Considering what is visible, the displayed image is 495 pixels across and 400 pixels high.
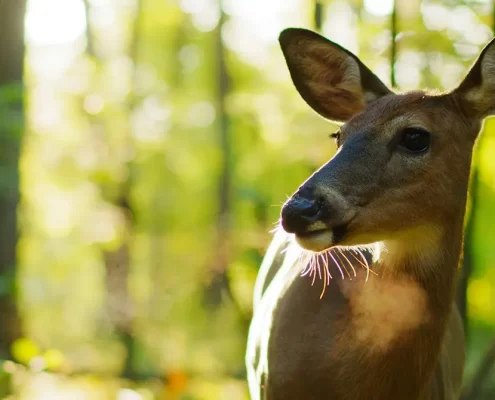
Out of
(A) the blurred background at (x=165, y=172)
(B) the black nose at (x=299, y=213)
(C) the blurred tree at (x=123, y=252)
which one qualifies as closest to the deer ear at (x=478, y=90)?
(B) the black nose at (x=299, y=213)

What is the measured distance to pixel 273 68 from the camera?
1752 centimetres

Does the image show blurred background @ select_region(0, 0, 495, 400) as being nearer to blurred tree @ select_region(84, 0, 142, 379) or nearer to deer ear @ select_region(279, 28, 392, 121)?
blurred tree @ select_region(84, 0, 142, 379)

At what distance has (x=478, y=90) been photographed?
4324 millimetres

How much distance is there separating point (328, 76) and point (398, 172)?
1.12 meters

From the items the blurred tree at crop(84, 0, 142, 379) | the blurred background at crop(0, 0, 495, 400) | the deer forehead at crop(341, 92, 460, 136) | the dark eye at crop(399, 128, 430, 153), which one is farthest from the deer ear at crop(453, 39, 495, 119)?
the blurred tree at crop(84, 0, 142, 379)

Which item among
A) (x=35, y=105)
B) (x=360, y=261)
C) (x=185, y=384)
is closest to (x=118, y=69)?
(x=35, y=105)

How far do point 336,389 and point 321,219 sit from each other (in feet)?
3.14

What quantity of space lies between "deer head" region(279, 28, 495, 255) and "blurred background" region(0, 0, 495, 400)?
7.35 feet

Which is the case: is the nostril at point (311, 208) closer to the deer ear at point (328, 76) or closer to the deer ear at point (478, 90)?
the deer ear at point (478, 90)

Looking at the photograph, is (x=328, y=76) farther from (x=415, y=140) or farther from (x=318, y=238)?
(x=318, y=238)

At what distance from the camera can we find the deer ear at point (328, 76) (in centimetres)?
468

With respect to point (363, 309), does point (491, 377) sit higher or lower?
lower

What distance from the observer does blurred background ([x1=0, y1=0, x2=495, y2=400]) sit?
27.7 ft

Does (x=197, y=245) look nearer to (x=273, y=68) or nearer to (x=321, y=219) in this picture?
(x=273, y=68)
